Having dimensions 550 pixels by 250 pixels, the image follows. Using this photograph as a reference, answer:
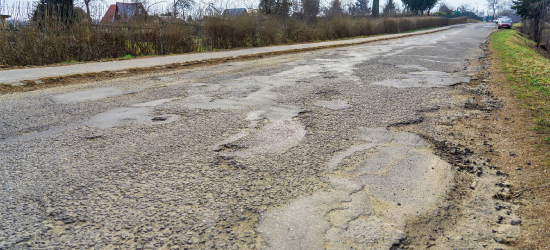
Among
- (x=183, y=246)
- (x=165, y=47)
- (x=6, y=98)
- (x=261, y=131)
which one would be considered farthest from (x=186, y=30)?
(x=183, y=246)

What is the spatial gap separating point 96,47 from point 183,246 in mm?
11676

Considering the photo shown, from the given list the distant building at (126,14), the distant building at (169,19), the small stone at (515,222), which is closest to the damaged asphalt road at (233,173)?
the small stone at (515,222)

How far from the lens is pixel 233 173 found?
294 centimetres

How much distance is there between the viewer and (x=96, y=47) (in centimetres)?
1191

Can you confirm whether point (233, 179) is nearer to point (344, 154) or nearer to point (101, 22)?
point (344, 154)

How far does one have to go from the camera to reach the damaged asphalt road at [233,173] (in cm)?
216

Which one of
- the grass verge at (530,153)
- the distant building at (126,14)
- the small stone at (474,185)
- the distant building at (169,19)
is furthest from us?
the distant building at (169,19)

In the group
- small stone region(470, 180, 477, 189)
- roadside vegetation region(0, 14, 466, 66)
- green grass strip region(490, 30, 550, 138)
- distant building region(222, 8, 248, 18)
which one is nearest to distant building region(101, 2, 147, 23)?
roadside vegetation region(0, 14, 466, 66)

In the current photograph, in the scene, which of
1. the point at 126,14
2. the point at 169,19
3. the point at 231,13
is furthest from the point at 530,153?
the point at 231,13

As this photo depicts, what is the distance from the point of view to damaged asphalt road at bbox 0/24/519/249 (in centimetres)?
216

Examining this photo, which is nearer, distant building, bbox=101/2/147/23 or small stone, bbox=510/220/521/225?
small stone, bbox=510/220/521/225

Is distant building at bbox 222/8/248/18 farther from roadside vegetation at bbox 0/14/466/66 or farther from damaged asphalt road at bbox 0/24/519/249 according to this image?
damaged asphalt road at bbox 0/24/519/249

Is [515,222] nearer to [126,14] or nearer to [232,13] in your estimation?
[126,14]

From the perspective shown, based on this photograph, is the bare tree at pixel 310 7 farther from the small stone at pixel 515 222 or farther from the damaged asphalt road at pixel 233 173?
the small stone at pixel 515 222
